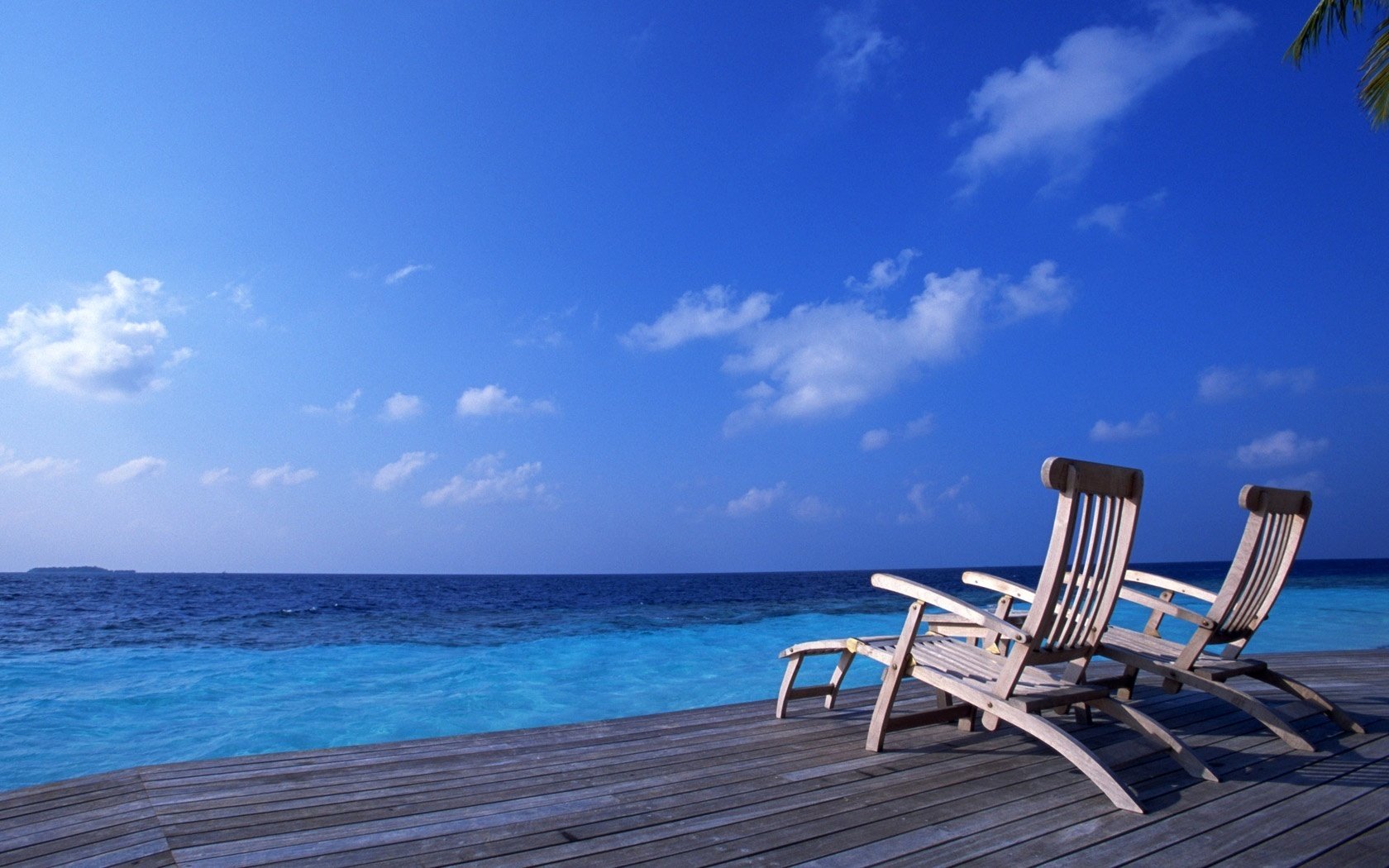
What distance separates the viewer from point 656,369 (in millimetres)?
27984

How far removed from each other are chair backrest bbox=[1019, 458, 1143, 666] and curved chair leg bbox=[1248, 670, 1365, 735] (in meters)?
1.38

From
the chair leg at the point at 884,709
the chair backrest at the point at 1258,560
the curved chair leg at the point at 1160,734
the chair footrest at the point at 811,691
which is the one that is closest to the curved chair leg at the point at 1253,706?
the chair backrest at the point at 1258,560

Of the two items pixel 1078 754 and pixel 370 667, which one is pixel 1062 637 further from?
pixel 370 667

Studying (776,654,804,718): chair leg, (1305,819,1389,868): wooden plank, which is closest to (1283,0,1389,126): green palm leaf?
(1305,819,1389,868): wooden plank

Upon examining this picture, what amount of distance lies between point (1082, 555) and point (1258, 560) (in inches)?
47.6

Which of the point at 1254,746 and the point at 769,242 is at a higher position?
the point at 769,242

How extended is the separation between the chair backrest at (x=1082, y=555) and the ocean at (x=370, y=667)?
6548 mm

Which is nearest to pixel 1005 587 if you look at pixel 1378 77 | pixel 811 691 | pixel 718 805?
pixel 811 691

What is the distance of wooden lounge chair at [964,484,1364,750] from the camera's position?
10.9ft

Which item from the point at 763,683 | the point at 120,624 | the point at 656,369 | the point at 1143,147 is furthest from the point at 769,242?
the point at 120,624

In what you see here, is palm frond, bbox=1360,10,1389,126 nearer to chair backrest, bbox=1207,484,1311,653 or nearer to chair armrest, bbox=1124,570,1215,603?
chair backrest, bbox=1207,484,1311,653

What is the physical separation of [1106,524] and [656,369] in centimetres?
2538

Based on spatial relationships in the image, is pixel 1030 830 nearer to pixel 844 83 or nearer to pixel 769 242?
pixel 844 83

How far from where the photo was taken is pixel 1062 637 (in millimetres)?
2947
